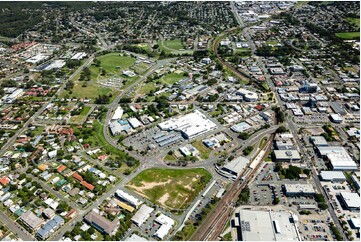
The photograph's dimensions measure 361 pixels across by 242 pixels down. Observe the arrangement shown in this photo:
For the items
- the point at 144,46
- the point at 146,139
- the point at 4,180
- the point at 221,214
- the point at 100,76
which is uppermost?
the point at 4,180

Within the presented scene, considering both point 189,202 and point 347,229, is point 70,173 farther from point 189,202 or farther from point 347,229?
point 347,229

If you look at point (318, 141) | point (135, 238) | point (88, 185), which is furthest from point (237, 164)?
point (88, 185)

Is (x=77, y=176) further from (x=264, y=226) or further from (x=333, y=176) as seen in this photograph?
(x=333, y=176)

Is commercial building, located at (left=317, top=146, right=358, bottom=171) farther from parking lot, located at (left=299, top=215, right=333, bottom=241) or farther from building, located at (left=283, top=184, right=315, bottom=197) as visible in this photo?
parking lot, located at (left=299, top=215, right=333, bottom=241)

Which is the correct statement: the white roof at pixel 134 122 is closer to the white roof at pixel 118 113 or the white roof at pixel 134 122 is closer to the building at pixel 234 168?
the white roof at pixel 118 113

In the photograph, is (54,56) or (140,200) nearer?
(140,200)

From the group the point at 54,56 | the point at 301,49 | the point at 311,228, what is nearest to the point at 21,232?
the point at 311,228
